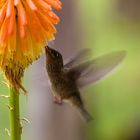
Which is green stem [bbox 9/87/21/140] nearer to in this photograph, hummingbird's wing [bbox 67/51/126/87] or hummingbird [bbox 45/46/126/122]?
hummingbird [bbox 45/46/126/122]

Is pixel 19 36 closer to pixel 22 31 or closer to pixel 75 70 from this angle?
pixel 22 31

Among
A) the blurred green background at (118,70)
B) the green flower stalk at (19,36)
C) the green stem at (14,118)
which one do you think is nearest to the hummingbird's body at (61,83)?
the green flower stalk at (19,36)

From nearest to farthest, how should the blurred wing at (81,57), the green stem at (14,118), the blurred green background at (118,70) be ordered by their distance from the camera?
1. the green stem at (14,118)
2. the blurred wing at (81,57)
3. the blurred green background at (118,70)

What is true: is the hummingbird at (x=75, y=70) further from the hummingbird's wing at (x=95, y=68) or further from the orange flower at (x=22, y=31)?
the orange flower at (x=22, y=31)

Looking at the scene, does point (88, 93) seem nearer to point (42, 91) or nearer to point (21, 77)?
point (42, 91)

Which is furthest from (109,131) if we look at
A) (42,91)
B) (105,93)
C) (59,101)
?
(59,101)

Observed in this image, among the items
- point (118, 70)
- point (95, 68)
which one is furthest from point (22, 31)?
point (118, 70)

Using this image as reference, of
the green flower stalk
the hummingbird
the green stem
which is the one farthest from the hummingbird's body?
the green stem
